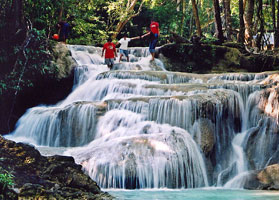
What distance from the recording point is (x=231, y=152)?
10203 millimetres

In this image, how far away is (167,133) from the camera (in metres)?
9.35

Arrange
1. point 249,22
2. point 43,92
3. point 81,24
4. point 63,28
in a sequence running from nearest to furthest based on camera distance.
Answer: point 43,92 → point 63,28 → point 249,22 → point 81,24

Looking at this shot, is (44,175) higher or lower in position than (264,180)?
higher

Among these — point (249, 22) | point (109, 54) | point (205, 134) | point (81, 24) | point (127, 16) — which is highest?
point (127, 16)

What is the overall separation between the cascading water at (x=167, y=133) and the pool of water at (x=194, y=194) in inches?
17.4

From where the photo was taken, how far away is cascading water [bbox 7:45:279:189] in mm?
8492

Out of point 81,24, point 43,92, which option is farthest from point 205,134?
point 81,24

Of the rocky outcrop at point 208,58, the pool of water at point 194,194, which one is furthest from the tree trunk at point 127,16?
the pool of water at point 194,194

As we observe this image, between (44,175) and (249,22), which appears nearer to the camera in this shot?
(44,175)

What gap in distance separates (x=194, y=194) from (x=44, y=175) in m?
2.93

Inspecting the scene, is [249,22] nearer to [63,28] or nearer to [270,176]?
[63,28]

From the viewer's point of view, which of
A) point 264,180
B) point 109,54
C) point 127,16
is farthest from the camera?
point 127,16

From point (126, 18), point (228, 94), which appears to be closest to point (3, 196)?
point (228, 94)

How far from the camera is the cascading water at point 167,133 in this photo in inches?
334
